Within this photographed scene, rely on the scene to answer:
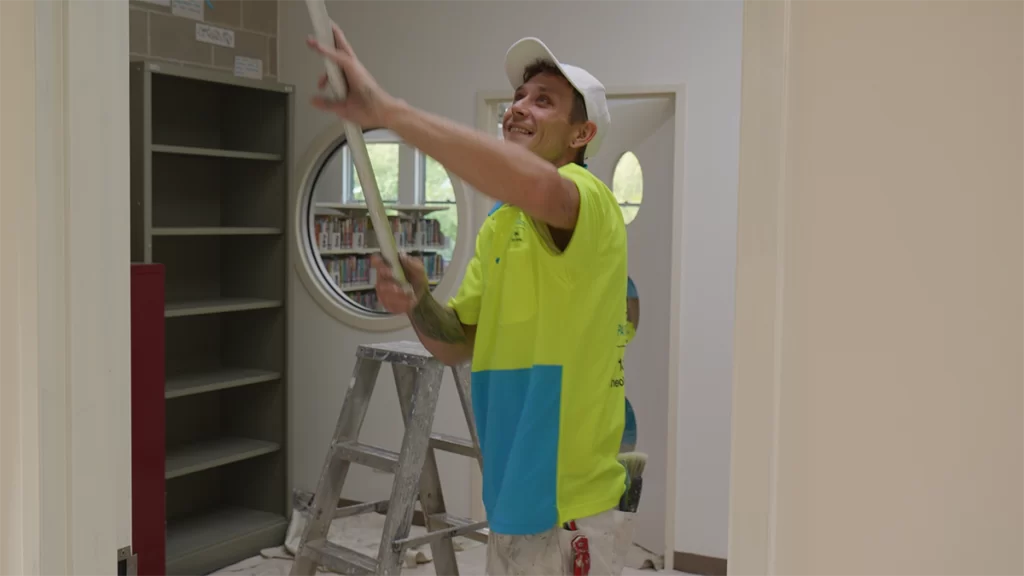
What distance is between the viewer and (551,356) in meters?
1.72

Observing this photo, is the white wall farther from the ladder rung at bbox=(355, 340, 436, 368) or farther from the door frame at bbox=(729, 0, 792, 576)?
the door frame at bbox=(729, 0, 792, 576)

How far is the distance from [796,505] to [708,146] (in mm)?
3124

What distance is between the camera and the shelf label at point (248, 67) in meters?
4.66

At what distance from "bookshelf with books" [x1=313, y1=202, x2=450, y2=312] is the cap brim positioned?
4.81 m

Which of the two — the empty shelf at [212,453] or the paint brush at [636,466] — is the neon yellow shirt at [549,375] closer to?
the paint brush at [636,466]

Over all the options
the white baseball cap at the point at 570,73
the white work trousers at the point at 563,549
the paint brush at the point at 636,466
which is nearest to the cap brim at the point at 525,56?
the white baseball cap at the point at 570,73

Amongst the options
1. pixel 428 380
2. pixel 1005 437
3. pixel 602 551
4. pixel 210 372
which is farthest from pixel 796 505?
pixel 210 372

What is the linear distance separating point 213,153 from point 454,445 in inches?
73.7

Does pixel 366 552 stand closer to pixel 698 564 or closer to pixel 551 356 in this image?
pixel 698 564

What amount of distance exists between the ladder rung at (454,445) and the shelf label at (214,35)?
7.96 ft

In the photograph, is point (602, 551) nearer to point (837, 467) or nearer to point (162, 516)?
point (837, 467)

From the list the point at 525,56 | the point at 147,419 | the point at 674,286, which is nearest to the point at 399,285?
the point at 525,56
